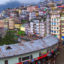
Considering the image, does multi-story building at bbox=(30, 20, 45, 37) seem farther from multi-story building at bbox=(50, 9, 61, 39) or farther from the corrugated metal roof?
the corrugated metal roof

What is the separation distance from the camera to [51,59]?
12.1 m

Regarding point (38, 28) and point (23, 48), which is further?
point (38, 28)

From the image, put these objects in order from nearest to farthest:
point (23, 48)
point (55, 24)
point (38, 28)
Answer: point (23, 48)
point (55, 24)
point (38, 28)

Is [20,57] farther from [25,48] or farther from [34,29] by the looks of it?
[34,29]

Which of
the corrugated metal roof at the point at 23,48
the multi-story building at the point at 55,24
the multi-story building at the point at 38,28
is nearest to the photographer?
the corrugated metal roof at the point at 23,48

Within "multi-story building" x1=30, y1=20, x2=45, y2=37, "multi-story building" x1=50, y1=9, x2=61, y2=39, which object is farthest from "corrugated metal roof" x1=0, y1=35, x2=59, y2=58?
"multi-story building" x1=30, y1=20, x2=45, y2=37

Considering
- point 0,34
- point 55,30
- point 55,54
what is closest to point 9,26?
point 0,34

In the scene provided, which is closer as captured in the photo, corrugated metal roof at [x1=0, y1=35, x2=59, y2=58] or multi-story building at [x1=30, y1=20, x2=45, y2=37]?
corrugated metal roof at [x1=0, y1=35, x2=59, y2=58]

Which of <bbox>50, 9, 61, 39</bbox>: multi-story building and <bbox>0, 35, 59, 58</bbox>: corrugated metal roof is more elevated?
<bbox>50, 9, 61, 39</bbox>: multi-story building

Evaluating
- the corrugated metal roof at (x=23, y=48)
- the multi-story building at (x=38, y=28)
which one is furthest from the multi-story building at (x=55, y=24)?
the corrugated metal roof at (x=23, y=48)

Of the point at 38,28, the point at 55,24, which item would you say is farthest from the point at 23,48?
the point at 38,28

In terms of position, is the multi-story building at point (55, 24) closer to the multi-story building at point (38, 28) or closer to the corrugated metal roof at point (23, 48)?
the multi-story building at point (38, 28)

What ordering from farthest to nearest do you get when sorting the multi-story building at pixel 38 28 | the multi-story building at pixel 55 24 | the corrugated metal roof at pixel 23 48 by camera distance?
the multi-story building at pixel 38 28 → the multi-story building at pixel 55 24 → the corrugated metal roof at pixel 23 48

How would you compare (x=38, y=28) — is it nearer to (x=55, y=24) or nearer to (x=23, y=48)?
(x=55, y=24)
